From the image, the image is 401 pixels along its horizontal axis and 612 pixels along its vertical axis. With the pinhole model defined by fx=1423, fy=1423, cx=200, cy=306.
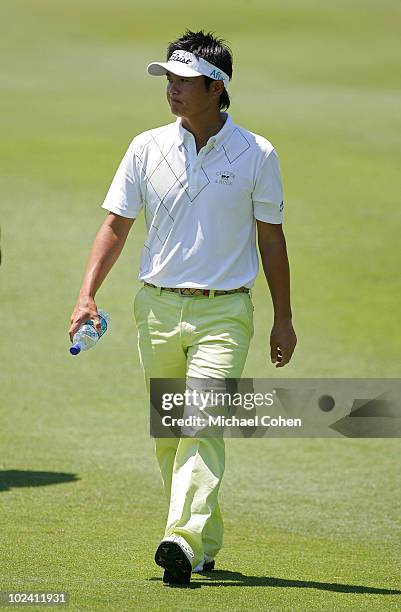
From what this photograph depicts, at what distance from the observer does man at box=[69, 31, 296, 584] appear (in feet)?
18.2

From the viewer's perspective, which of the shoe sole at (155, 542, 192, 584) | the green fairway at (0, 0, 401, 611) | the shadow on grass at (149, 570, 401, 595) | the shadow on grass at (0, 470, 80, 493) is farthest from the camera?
the shadow on grass at (0, 470, 80, 493)

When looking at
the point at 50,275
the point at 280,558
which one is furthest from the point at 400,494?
the point at 50,275

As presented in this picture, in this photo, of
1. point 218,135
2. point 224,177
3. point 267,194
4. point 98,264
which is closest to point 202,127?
point 218,135

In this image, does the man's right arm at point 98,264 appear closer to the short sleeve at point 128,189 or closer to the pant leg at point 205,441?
the short sleeve at point 128,189

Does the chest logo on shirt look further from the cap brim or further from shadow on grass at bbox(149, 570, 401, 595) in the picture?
shadow on grass at bbox(149, 570, 401, 595)

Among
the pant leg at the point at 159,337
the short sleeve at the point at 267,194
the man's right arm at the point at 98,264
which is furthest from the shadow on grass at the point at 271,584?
the short sleeve at the point at 267,194

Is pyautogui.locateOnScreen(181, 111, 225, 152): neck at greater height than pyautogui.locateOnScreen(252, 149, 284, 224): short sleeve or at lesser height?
greater

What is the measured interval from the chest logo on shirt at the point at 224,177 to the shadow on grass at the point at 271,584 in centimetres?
154

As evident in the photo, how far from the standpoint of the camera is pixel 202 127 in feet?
18.6

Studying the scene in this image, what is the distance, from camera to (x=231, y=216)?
5.58m

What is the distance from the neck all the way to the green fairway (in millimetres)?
1715

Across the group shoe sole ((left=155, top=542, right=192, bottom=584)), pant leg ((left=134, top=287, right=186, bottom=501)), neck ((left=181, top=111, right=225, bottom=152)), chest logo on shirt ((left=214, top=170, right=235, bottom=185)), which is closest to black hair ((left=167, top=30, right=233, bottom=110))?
neck ((left=181, top=111, right=225, bottom=152))

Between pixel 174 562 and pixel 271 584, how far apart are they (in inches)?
16.7

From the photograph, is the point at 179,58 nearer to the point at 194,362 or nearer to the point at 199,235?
the point at 199,235
